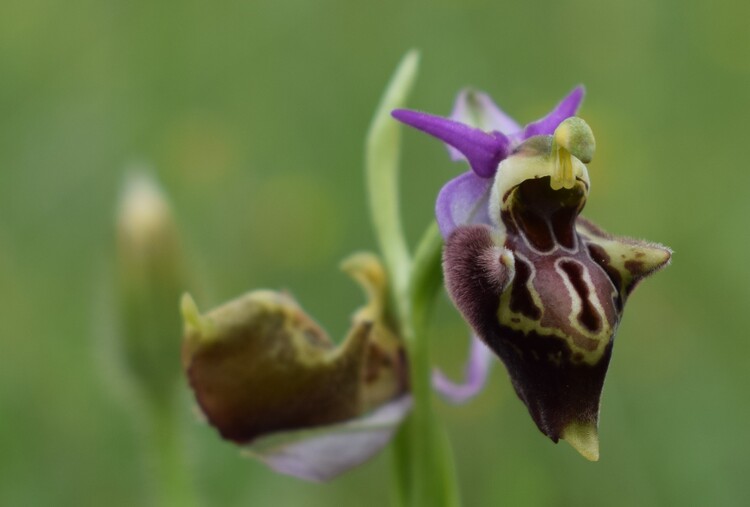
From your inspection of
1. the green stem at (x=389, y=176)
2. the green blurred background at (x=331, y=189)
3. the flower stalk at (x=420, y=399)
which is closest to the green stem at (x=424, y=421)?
the flower stalk at (x=420, y=399)

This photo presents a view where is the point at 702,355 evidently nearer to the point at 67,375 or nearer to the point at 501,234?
the point at 67,375

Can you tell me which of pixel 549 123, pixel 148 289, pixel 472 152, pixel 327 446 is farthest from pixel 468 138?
pixel 148 289

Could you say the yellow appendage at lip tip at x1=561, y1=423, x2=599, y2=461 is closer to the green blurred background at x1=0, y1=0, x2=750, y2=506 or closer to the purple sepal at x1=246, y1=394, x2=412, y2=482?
the purple sepal at x1=246, y1=394, x2=412, y2=482

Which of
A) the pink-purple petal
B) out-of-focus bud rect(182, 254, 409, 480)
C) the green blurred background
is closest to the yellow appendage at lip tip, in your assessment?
the pink-purple petal

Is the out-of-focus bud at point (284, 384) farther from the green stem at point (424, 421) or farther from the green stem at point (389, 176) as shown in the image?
the green stem at point (389, 176)

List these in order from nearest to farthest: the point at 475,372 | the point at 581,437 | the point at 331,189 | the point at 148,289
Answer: the point at 581,437, the point at 475,372, the point at 148,289, the point at 331,189

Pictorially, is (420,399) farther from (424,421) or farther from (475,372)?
(475,372)
